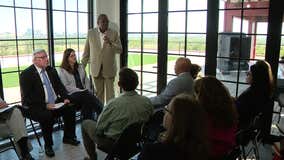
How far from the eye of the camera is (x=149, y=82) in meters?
4.93

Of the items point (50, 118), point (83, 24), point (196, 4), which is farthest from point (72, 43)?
point (196, 4)

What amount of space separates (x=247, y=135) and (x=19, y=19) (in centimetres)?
345

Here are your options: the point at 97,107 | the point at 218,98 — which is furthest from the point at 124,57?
the point at 218,98

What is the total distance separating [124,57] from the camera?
17.0 feet

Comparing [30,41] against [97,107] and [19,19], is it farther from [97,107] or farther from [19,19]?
[97,107]

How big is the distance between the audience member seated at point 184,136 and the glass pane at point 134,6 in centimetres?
359

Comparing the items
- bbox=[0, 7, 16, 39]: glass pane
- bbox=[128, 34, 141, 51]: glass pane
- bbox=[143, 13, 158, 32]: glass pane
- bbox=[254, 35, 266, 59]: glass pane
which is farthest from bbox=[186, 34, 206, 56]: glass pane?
bbox=[0, 7, 16, 39]: glass pane

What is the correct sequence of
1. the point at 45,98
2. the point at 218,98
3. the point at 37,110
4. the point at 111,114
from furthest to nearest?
the point at 45,98, the point at 37,110, the point at 111,114, the point at 218,98

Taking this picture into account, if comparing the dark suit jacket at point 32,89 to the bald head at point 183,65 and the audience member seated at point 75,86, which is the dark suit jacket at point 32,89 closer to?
the audience member seated at point 75,86

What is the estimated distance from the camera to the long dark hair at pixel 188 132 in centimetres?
146

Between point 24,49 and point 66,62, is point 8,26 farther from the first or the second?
point 66,62

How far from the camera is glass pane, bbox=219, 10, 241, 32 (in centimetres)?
390

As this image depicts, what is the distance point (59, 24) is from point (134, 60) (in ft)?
4.72

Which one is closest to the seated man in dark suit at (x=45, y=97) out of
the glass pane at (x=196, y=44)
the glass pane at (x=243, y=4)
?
the glass pane at (x=196, y=44)
